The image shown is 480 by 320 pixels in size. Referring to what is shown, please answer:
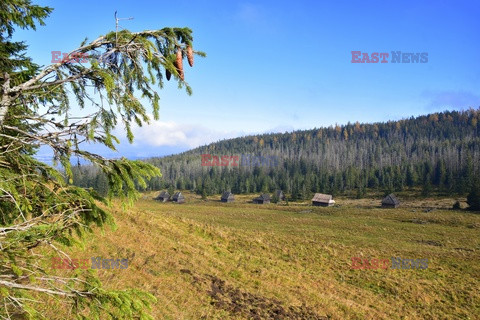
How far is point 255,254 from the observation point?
760 inches

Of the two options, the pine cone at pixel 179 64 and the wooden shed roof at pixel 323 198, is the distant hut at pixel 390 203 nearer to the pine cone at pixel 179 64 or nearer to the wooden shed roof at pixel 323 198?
the wooden shed roof at pixel 323 198

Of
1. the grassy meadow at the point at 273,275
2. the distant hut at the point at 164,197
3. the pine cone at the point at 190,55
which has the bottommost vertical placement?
the distant hut at the point at 164,197

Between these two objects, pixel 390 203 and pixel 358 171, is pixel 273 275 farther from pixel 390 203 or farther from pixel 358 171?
pixel 358 171

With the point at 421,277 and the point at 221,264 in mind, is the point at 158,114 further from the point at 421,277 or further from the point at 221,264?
the point at 421,277

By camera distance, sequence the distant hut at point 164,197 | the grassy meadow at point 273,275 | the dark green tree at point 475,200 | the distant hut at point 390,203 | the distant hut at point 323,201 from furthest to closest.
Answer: the distant hut at point 164,197 → the distant hut at point 323,201 → the distant hut at point 390,203 → the dark green tree at point 475,200 → the grassy meadow at point 273,275

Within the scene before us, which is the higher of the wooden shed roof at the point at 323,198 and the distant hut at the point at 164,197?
the wooden shed roof at the point at 323,198

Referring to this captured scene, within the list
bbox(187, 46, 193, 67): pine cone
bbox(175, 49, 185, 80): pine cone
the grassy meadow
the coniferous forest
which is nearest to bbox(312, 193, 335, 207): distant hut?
the coniferous forest

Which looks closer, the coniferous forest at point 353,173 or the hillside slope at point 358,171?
the coniferous forest at point 353,173

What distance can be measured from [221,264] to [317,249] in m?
11.4

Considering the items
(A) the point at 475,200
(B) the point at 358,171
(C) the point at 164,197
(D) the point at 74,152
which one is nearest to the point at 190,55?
(D) the point at 74,152

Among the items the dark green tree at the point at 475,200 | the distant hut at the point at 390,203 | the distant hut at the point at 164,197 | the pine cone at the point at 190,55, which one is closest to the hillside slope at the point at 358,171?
the distant hut at the point at 164,197

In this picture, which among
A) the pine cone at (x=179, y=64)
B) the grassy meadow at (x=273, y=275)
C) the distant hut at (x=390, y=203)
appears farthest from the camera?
the distant hut at (x=390, y=203)

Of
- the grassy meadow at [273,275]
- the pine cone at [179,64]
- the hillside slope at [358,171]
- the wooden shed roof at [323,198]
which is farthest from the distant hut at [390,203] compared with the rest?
the pine cone at [179,64]

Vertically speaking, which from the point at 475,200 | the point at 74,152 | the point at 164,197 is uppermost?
the point at 74,152
